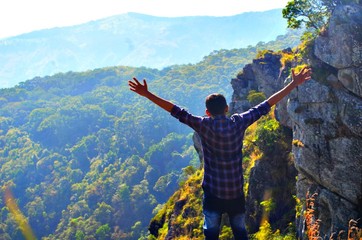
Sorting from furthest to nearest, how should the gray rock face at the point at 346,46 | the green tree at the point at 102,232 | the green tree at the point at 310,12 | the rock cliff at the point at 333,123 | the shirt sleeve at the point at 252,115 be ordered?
the green tree at the point at 102,232 → the green tree at the point at 310,12 → the gray rock face at the point at 346,46 → the rock cliff at the point at 333,123 → the shirt sleeve at the point at 252,115

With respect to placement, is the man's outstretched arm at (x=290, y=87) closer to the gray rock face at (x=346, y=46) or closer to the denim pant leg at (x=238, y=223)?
the denim pant leg at (x=238, y=223)

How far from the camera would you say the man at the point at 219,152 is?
5.95 metres

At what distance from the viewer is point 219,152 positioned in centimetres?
597

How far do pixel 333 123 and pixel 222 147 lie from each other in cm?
1220

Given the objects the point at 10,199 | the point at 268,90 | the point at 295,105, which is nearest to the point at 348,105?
the point at 295,105

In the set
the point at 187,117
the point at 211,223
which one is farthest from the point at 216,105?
the point at 211,223

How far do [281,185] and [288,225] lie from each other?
3.54 m

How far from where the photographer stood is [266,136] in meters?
25.5

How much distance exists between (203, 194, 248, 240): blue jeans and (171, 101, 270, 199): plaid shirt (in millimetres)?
119

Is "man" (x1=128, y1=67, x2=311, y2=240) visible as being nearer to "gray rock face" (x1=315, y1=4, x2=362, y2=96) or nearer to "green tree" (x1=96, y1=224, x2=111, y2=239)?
"gray rock face" (x1=315, y1=4, x2=362, y2=96)

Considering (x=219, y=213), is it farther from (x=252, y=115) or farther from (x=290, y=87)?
(x=290, y=87)

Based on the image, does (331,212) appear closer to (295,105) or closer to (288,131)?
(295,105)

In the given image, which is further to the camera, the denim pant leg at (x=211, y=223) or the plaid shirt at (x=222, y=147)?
the denim pant leg at (x=211, y=223)

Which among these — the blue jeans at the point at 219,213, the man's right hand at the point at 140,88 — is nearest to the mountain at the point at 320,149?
the blue jeans at the point at 219,213
